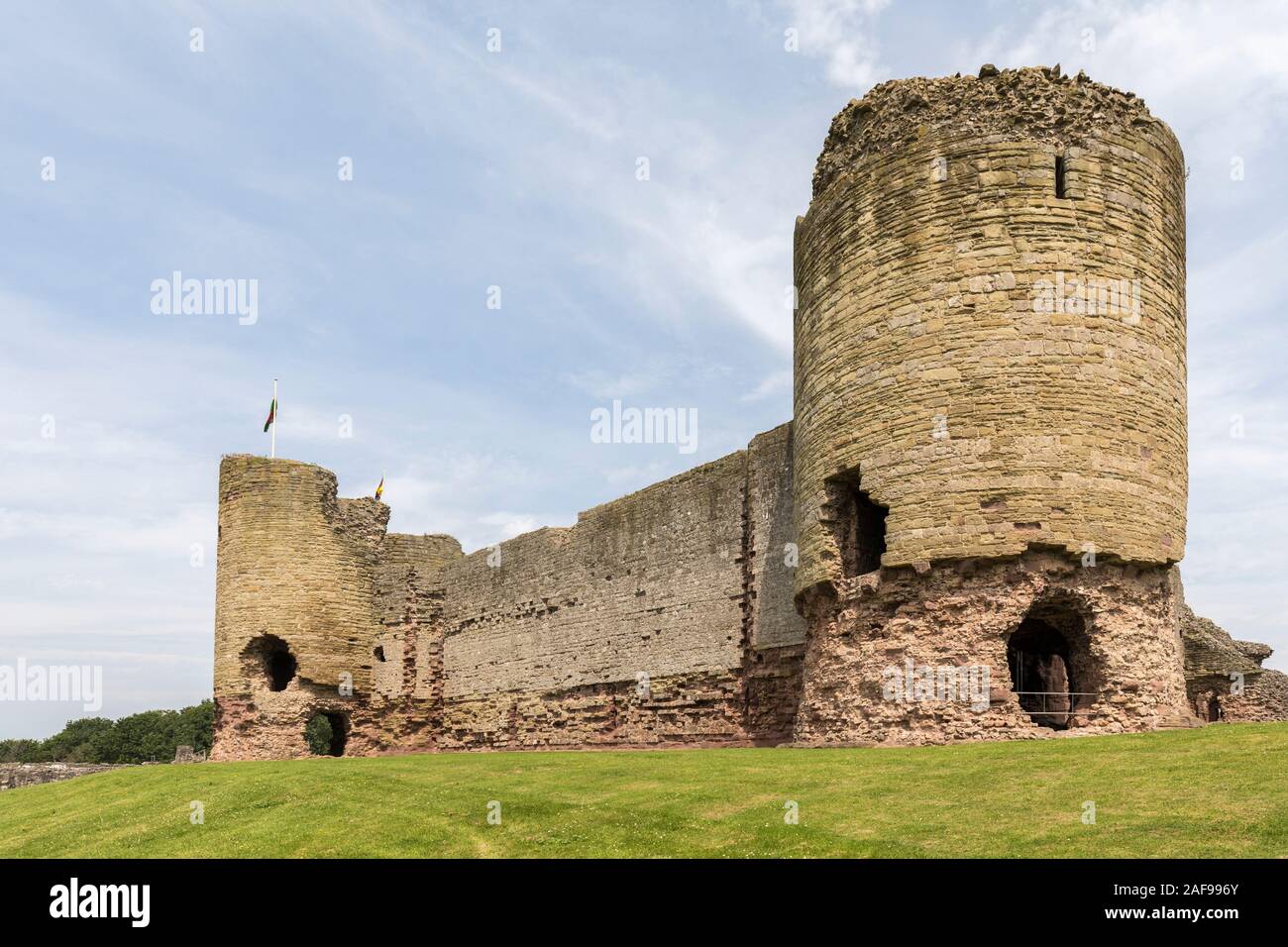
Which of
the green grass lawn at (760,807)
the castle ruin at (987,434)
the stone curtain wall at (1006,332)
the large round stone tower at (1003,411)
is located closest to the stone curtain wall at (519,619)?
the castle ruin at (987,434)

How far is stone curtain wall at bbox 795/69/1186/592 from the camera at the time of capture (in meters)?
13.2

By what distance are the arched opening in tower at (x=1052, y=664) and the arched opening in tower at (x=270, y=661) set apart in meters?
16.3

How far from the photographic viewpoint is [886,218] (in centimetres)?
1447

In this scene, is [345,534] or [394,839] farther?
[345,534]

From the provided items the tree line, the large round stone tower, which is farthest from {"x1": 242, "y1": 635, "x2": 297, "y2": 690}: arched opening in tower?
the tree line

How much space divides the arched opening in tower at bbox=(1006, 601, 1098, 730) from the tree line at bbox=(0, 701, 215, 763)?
197 ft

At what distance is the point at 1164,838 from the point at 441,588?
2216cm

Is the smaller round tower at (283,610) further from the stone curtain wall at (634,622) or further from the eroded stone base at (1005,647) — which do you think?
the eroded stone base at (1005,647)

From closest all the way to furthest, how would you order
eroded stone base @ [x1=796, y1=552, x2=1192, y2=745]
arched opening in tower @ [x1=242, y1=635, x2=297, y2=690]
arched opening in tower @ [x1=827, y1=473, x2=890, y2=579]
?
eroded stone base @ [x1=796, y1=552, x2=1192, y2=745] < arched opening in tower @ [x1=827, y1=473, x2=890, y2=579] < arched opening in tower @ [x1=242, y1=635, x2=297, y2=690]

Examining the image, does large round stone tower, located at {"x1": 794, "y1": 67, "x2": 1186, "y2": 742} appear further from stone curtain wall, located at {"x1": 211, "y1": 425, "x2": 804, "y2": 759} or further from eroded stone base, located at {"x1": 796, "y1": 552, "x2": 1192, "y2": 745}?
stone curtain wall, located at {"x1": 211, "y1": 425, "x2": 804, "y2": 759}

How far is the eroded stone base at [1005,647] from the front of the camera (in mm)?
13055
